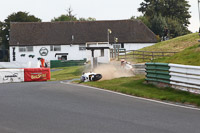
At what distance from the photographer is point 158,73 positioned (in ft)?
59.0

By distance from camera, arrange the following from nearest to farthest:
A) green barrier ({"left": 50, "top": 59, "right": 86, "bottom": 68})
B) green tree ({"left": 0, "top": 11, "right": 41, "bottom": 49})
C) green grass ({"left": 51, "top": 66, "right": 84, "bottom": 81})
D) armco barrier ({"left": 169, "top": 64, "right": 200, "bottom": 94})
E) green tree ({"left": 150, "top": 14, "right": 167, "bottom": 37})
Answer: armco barrier ({"left": 169, "top": 64, "right": 200, "bottom": 94})
green grass ({"left": 51, "top": 66, "right": 84, "bottom": 81})
green barrier ({"left": 50, "top": 59, "right": 86, "bottom": 68})
green tree ({"left": 150, "top": 14, "right": 167, "bottom": 37})
green tree ({"left": 0, "top": 11, "right": 41, "bottom": 49})

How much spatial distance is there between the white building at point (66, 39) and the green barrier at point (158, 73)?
53.0 metres

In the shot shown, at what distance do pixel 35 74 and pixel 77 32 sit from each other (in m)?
41.6

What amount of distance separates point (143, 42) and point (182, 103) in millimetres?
59533

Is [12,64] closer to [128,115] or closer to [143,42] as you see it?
[143,42]

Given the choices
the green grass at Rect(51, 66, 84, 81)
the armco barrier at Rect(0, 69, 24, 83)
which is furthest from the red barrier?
the green grass at Rect(51, 66, 84, 81)

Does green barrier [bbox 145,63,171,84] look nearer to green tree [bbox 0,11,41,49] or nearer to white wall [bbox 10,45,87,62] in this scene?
white wall [bbox 10,45,87,62]

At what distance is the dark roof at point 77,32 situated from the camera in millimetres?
72688


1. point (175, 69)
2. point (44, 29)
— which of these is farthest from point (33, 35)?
point (175, 69)

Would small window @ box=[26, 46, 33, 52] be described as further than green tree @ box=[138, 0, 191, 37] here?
No

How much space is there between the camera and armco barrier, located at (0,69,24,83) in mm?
31016

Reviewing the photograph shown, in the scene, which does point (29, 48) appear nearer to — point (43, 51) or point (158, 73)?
point (43, 51)

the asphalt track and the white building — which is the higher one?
the white building

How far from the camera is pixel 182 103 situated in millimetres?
12984
